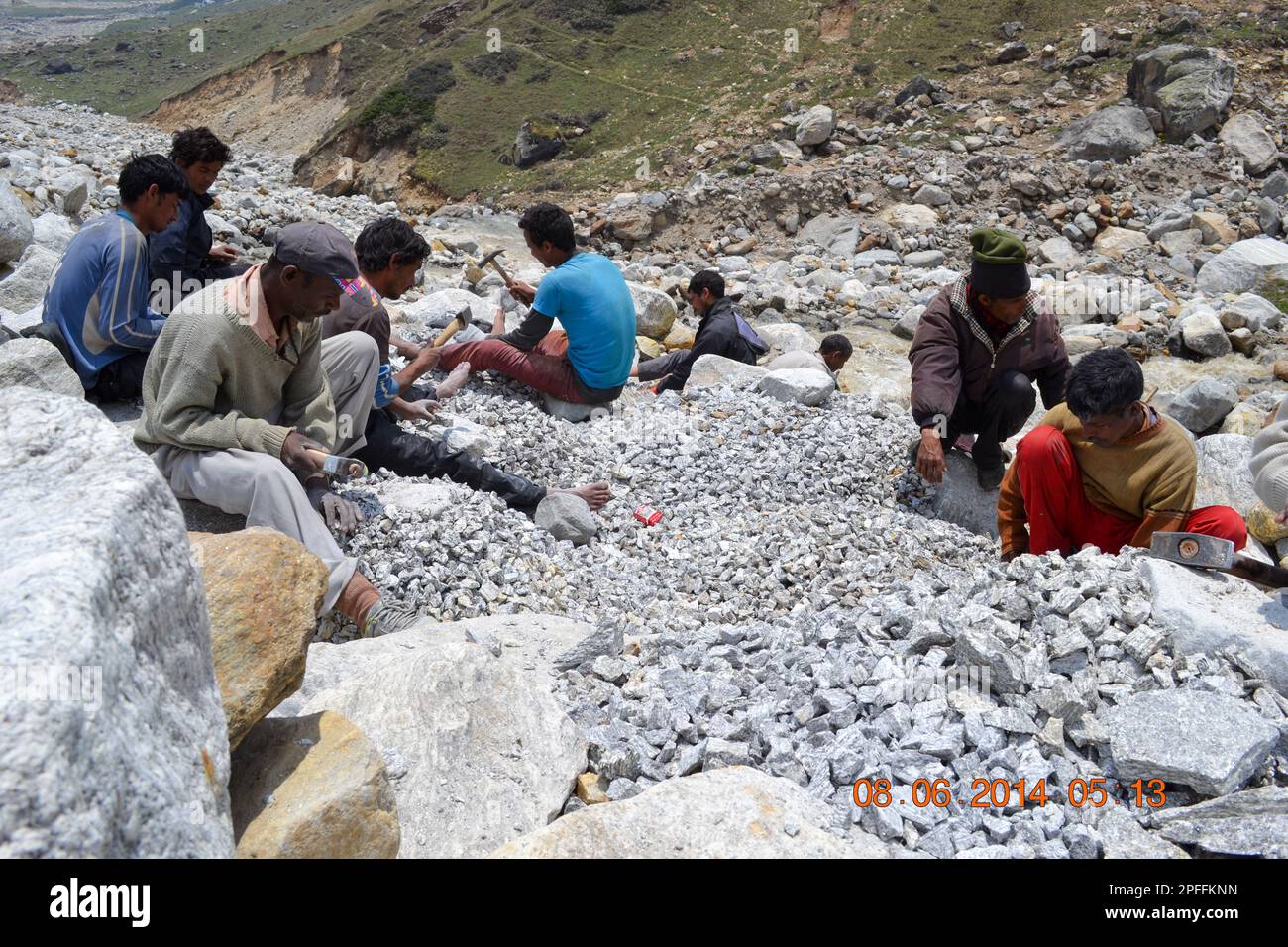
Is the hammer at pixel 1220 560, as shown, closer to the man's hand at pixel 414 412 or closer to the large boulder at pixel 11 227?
the man's hand at pixel 414 412

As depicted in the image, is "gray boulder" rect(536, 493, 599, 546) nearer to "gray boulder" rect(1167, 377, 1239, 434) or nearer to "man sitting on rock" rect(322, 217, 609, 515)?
"man sitting on rock" rect(322, 217, 609, 515)

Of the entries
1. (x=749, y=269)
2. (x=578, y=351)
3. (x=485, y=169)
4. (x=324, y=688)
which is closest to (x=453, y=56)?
(x=485, y=169)

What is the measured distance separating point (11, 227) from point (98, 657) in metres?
6.94

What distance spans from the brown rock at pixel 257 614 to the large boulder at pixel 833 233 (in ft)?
40.4

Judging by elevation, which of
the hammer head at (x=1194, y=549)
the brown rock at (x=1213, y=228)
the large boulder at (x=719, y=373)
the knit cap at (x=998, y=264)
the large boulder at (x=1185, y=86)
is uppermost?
the large boulder at (x=1185, y=86)

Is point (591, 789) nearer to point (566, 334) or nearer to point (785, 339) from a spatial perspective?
point (566, 334)

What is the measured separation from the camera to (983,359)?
520 centimetres

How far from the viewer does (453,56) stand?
85.3ft

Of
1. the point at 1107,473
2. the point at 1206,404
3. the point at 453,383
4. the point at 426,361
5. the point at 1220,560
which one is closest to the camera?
the point at 1220,560

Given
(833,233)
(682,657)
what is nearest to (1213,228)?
(833,233)

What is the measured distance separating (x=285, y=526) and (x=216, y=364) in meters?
0.68

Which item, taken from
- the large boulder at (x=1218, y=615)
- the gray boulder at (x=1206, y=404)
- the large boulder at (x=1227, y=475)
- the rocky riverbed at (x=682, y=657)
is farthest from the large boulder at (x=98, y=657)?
the gray boulder at (x=1206, y=404)

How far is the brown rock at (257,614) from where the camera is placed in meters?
2.23

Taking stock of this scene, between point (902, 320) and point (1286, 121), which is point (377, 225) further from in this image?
point (1286, 121)
